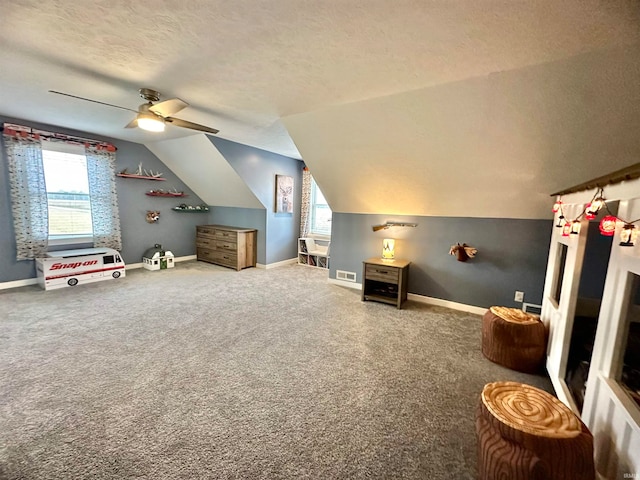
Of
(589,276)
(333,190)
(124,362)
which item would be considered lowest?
(124,362)

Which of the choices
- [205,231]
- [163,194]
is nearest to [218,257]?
[205,231]

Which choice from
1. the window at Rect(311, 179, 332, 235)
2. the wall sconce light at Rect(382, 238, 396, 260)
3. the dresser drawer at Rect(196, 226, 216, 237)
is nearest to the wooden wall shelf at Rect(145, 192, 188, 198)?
the dresser drawer at Rect(196, 226, 216, 237)

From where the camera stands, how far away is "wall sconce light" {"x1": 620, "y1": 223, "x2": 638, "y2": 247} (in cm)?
120

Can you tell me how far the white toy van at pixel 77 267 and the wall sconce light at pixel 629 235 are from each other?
580cm

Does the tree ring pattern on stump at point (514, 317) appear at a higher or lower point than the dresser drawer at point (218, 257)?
higher

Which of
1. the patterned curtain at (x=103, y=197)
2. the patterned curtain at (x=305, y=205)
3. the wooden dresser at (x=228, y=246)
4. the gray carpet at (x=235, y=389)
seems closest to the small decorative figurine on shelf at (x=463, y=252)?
the gray carpet at (x=235, y=389)

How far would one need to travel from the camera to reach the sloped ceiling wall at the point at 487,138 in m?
1.91

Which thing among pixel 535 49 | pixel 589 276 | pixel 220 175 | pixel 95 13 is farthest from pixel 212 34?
pixel 220 175

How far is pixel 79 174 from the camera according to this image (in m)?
4.48

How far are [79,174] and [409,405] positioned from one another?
5.65 m

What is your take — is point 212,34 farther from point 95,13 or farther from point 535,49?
point 535,49

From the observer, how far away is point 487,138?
2516mm

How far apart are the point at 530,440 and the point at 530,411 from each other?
187mm

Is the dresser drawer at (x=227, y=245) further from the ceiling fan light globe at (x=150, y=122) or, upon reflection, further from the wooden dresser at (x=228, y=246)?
the ceiling fan light globe at (x=150, y=122)
